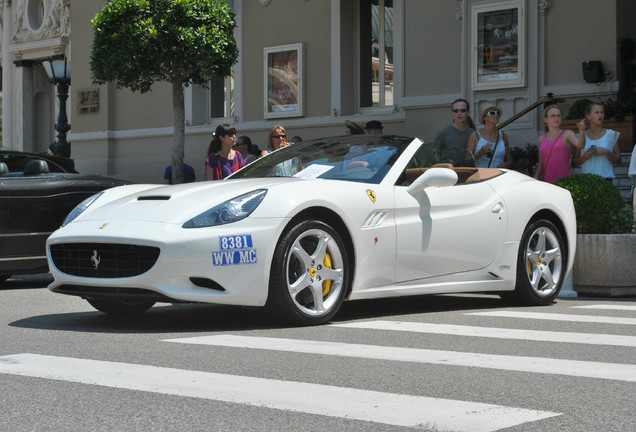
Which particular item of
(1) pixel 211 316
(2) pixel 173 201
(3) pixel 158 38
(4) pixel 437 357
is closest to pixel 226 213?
(2) pixel 173 201

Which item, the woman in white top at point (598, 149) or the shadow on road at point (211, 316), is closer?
the shadow on road at point (211, 316)

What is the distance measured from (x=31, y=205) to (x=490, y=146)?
4.64 meters

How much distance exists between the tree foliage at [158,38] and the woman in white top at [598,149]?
7574mm

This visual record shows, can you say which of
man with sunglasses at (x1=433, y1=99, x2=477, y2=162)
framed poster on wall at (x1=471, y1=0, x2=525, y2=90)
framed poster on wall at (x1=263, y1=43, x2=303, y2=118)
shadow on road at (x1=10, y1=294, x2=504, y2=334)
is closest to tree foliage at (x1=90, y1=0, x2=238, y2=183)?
framed poster on wall at (x1=263, y1=43, x2=303, y2=118)

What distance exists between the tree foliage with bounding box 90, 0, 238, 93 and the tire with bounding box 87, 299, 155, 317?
9.97 meters

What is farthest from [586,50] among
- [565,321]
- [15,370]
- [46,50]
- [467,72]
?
[46,50]

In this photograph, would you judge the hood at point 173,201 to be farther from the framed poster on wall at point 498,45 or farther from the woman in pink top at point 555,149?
the framed poster on wall at point 498,45

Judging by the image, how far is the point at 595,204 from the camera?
33.7 ft

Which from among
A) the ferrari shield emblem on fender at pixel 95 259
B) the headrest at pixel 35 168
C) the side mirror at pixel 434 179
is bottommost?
the ferrari shield emblem on fender at pixel 95 259

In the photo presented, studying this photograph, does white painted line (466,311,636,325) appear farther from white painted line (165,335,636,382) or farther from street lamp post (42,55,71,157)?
street lamp post (42,55,71,157)

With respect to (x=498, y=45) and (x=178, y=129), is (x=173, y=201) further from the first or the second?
(x=498, y=45)

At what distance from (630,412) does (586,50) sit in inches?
540

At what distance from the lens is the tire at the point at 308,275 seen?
6.82 meters

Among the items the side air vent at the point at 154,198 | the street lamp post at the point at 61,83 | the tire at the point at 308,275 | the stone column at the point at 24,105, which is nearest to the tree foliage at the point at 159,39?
the street lamp post at the point at 61,83
